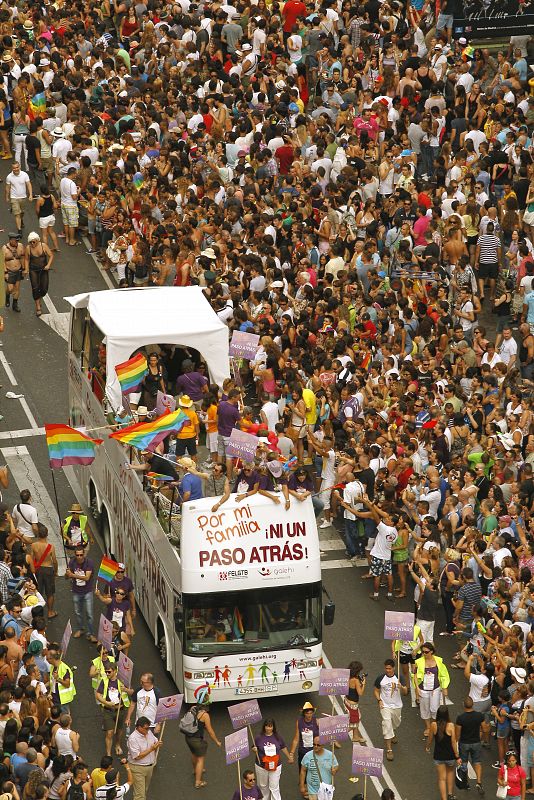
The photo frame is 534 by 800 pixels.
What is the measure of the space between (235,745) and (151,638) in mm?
4962

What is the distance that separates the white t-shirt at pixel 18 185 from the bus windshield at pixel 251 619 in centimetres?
1724

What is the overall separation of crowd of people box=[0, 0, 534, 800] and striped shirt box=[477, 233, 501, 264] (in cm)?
6

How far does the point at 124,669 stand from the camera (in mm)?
25453

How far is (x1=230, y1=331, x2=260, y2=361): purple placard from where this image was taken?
107ft

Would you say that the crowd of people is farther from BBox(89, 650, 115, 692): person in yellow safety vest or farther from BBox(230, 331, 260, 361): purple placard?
BBox(230, 331, 260, 361): purple placard

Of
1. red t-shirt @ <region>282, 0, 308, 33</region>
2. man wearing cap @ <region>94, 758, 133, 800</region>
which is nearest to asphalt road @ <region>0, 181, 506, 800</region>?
man wearing cap @ <region>94, 758, 133, 800</region>

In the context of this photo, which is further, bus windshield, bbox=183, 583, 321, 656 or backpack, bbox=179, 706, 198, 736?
bus windshield, bbox=183, 583, 321, 656

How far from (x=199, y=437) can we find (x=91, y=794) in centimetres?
816

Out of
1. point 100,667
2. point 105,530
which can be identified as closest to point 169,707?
point 100,667

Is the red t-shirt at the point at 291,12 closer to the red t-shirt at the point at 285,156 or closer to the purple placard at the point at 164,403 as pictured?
the red t-shirt at the point at 285,156

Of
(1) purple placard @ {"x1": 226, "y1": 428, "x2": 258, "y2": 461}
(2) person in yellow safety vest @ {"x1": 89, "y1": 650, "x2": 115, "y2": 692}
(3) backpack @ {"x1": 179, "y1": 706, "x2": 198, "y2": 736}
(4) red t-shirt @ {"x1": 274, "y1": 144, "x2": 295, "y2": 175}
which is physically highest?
(1) purple placard @ {"x1": 226, "y1": 428, "x2": 258, "y2": 461}

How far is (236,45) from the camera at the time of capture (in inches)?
1770

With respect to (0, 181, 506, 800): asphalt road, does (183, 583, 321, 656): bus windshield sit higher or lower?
higher

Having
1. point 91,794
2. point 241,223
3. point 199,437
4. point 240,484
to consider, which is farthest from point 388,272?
point 91,794
